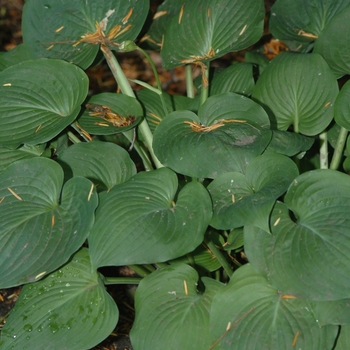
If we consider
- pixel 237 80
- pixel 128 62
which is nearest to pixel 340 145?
pixel 237 80

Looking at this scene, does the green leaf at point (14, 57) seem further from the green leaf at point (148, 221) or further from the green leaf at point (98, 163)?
the green leaf at point (148, 221)

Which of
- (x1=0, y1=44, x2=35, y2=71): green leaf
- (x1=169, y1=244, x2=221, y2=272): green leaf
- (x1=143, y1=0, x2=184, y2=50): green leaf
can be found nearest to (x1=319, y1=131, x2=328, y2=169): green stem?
(x1=169, y1=244, x2=221, y2=272): green leaf

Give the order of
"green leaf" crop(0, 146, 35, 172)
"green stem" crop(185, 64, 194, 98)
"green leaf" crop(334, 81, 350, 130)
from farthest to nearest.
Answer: "green stem" crop(185, 64, 194, 98) → "green leaf" crop(0, 146, 35, 172) → "green leaf" crop(334, 81, 350, 130)

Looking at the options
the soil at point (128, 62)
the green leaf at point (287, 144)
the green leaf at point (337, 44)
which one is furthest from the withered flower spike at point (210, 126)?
the soil at point (128, 62)

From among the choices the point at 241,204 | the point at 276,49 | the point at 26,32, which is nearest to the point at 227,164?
the point at 241,204

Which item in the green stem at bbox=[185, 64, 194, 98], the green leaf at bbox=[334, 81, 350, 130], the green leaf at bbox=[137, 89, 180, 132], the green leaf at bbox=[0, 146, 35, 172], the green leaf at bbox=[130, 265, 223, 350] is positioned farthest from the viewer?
the green stem at bbox=[185, 64, 194, 98]

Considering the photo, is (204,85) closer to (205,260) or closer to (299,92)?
(299,92)

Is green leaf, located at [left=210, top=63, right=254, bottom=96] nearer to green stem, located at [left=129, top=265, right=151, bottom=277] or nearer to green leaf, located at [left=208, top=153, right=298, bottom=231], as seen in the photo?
green leaf, located at [left=208, top=153, right=298, bottom=231]
